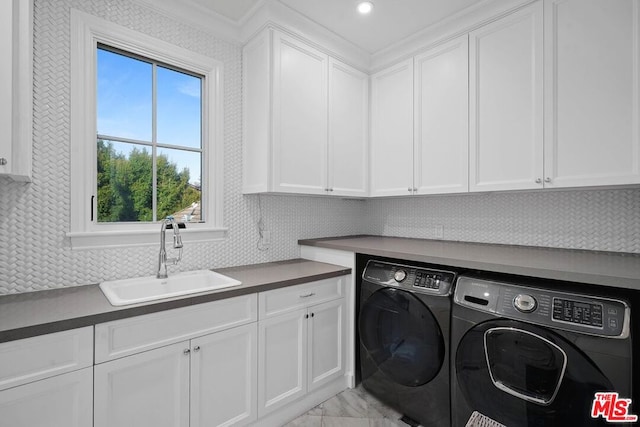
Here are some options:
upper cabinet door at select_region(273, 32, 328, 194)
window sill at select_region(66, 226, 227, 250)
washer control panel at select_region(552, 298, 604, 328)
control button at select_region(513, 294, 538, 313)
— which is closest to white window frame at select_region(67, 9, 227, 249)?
window sill at select_region(66, 226, 227, 250)

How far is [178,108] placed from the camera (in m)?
2.00

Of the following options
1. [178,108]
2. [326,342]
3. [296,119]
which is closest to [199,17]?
[178,108]

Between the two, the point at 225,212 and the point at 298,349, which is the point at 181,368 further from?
the point at 225,212

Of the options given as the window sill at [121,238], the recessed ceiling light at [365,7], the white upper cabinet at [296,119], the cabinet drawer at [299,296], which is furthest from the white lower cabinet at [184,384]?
the recessed ceiling light at [365,7]

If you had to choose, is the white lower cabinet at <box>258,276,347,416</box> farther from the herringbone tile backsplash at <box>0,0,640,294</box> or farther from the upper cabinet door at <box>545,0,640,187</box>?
the upper cabinet door at <box>545,0,640,187</box>

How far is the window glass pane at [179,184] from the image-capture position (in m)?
1.92

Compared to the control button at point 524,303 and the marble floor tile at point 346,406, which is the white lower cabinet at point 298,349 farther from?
the control button at point 524,303

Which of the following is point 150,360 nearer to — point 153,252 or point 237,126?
point 153,252

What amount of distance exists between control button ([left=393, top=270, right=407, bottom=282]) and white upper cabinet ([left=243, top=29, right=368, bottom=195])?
81cm

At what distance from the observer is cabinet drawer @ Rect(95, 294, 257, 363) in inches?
46.8

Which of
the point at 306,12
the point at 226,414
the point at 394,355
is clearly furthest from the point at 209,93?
the point at 394,355

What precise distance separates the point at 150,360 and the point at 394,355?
4.39ft

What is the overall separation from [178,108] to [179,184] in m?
0.52

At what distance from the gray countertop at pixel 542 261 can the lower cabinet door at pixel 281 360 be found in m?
0.65
